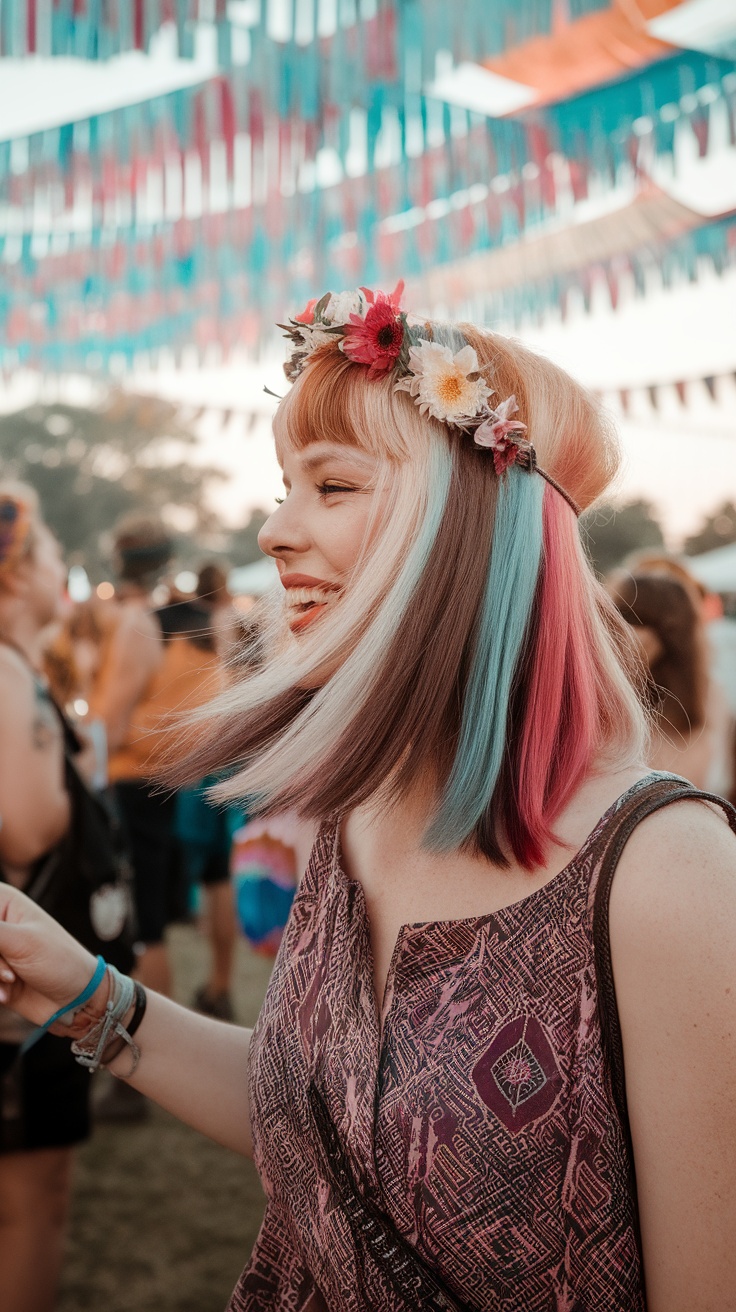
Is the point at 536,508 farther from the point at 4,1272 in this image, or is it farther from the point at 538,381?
the point at 4,1272

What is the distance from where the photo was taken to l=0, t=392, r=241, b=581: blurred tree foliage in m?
37.8

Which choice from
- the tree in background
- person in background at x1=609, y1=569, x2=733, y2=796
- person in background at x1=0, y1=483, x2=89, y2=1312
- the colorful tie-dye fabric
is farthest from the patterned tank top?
the tree in background

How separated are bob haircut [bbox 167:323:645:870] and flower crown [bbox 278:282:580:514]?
21mm

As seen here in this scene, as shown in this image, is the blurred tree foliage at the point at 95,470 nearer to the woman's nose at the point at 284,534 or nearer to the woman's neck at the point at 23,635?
the woman's neck at the point at 23,635

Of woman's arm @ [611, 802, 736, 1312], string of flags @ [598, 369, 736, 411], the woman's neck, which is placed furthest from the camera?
string of flags @ [598, 369, 736, 411]

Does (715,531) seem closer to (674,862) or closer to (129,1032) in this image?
→ (129,1032)

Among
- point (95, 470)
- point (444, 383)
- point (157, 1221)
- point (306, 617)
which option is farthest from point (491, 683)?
point (95, 470)

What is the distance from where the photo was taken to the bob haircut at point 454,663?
116cm

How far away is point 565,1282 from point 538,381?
1069mm

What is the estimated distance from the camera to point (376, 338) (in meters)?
1.28

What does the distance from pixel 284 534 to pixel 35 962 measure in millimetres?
705

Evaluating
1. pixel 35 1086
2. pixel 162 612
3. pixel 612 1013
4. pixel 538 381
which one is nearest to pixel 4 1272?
pixel 35 1086

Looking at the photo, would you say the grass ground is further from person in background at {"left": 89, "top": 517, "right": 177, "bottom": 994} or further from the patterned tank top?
the patterned tank top

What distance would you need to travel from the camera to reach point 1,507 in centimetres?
288
